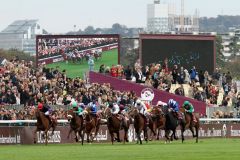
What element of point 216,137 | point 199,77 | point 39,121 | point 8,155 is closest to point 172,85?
point 199,77

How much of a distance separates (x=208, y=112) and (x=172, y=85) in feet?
12.0

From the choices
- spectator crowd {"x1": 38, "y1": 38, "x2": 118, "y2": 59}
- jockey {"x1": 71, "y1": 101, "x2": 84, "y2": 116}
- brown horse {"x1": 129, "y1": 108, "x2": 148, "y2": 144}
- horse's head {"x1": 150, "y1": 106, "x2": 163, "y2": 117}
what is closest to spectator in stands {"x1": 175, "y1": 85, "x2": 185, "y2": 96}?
spectator crowd {"x1": 38, "y1": 38, "x2": 118, "y2": 59}

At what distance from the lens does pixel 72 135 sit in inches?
1909

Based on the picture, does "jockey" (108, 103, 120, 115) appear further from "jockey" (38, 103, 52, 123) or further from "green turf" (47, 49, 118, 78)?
"green turf" (47, 49, 118, 78)

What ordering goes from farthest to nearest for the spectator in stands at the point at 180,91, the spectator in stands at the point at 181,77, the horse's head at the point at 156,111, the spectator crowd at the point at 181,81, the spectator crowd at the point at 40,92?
the spectator in stands at the point at 181,77, the spectator crowd at the point at 181,81, the spectator in stands at the point at 180,91, the spectator crowd at the point at 40,92, the horse's head at the point at 156,111

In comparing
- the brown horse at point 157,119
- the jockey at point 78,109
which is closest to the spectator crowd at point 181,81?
the brown horse at point 157,119

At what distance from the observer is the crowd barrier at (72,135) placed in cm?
4550

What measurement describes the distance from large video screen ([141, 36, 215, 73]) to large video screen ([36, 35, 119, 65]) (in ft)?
11.9

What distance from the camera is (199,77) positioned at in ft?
203

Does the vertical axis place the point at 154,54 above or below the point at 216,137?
above

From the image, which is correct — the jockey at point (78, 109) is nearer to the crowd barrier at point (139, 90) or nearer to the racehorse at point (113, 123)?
the racehorse at point (113, 123)

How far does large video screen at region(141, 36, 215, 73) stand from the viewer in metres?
63.7

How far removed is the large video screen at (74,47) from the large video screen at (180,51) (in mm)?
3638

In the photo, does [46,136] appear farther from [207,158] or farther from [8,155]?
[207,158]
